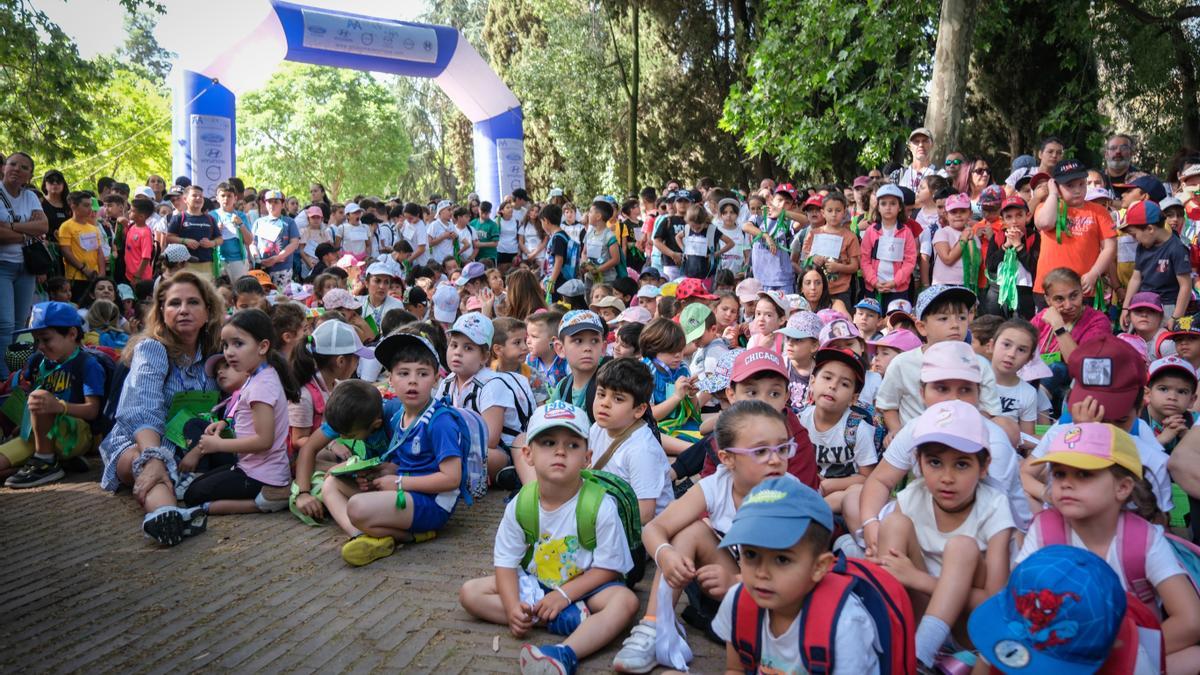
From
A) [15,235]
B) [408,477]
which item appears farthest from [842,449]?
[15,235]

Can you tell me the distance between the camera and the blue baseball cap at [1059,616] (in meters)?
2.27

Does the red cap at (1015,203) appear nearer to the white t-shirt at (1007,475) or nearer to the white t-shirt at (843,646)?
the white t-shirt at (1007,475)

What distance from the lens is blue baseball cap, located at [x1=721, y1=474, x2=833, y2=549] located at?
2.49 metres

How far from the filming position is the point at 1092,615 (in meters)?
2.27

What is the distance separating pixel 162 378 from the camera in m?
5.40

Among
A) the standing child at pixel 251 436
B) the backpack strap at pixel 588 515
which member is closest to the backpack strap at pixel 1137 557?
the backpack strap at pixel 588 515

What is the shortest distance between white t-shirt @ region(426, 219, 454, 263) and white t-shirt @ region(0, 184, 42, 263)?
635 centimetres

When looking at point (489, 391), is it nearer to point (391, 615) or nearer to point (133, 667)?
point (391, 615)

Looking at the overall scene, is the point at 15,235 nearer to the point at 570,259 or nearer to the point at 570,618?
the point at 570,259

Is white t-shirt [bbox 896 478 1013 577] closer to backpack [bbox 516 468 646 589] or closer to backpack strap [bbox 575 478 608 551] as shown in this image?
backpack [bbox 516 468 646 589]

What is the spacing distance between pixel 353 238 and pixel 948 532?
11807 mm

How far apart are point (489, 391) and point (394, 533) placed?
1297 millimetres

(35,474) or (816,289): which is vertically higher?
(816,289)

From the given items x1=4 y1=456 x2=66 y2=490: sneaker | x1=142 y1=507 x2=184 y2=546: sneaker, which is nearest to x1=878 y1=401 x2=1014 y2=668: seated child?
x1=142 y1=507 x2=184 y2=546: sneaker
